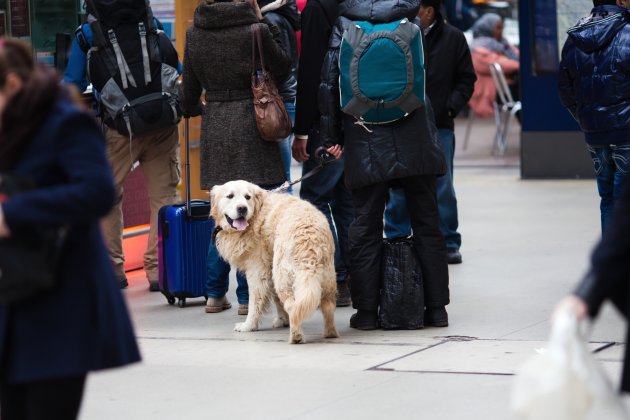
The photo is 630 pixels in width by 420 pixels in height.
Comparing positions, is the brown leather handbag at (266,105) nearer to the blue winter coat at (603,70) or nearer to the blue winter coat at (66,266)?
the blue winter coat at (603,70)

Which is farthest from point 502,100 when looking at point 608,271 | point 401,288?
point 608,271

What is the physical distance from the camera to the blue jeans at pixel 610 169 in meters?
7.26

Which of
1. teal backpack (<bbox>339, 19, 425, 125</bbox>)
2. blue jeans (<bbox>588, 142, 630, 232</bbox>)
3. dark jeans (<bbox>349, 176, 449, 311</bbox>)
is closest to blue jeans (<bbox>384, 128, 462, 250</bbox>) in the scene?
blue jeans (<bbox>588, 142, 630, 232</bbox>)

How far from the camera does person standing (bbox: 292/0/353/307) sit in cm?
752

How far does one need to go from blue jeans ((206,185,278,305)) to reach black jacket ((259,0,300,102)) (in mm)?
664

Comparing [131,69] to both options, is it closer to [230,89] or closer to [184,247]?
[230,89]

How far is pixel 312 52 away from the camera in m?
7.51

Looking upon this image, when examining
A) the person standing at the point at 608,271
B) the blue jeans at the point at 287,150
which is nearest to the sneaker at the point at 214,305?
the blue jeans at the point at 287,150

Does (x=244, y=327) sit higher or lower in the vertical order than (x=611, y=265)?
lower

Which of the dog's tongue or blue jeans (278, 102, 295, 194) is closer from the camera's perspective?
the dog's tongue

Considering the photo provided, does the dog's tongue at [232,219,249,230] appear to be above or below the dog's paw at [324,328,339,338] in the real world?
above

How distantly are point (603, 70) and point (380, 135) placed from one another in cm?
135

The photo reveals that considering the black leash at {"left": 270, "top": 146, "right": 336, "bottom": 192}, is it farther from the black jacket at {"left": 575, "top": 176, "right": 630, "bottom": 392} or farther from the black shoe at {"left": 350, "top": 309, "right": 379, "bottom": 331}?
the black jacket at {"left": 575, "top": 176, "right": 630, "bottom": 392}

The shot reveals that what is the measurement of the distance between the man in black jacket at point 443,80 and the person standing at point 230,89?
5.70ft
